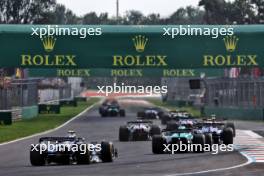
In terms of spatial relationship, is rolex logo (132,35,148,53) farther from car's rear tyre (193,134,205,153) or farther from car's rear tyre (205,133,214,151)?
car's rear tyre (193,134,205,153)

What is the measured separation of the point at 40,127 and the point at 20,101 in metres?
14.1

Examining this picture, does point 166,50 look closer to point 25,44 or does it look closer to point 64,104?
point 25,44

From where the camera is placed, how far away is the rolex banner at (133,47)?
32.1m

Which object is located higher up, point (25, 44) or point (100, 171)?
point (25, 44)

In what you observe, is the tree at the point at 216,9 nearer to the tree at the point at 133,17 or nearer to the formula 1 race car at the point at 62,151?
the tree at the point at 133,17

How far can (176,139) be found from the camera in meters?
30.2

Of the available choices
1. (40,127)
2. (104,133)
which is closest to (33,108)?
(40,127)

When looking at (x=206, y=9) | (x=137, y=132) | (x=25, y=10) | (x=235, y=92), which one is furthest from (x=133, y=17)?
(x=137, y=132)

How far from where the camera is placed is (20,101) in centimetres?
6762

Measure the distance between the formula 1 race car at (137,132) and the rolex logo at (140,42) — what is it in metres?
6.43

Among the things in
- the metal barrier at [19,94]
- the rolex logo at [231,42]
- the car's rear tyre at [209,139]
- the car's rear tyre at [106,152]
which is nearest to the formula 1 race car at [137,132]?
the rolex logo at [231,42]

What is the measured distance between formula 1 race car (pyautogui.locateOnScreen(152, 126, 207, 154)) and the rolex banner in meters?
3.68

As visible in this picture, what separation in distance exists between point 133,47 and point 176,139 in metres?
4.40

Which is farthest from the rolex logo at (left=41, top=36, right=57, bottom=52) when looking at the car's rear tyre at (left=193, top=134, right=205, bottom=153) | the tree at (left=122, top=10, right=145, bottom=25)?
the tree at (left=122, top=10, right=145, bottom=25)
